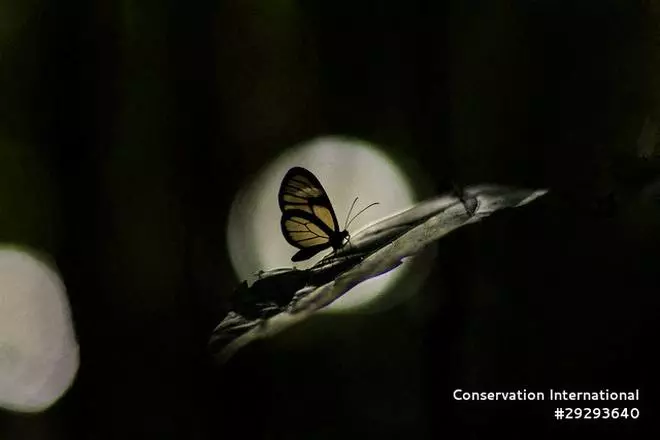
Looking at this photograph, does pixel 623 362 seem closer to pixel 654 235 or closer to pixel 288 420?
pixel 654 235

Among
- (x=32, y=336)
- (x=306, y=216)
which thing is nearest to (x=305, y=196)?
(x=306, y=216)

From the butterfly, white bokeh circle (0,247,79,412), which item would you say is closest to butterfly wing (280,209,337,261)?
the butterfly

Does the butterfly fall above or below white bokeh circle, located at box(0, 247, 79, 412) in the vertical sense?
above

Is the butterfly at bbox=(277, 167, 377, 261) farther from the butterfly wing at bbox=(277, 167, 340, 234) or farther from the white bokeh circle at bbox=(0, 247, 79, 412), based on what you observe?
the white bokeh circle at bbox=(0, 247, 79, 412)

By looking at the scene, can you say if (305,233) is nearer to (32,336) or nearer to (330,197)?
(330,197)

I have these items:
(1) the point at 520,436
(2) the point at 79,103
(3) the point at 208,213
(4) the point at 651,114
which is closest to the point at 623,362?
(1) the point at 520,436

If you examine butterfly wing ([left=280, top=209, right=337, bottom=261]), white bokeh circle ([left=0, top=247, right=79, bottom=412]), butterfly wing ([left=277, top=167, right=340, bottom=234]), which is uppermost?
butterfly wing ([left=277, top=167, right=340, bottom=234])

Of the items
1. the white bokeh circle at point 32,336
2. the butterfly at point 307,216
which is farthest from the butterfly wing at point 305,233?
the white bokeh circle at point 32,336
